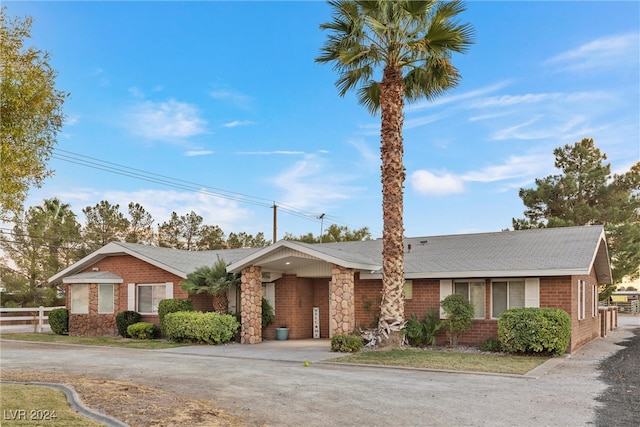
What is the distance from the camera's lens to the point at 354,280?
66.5 feet

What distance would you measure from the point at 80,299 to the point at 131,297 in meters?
2.42

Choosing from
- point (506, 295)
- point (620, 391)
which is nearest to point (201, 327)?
point (506, 295)

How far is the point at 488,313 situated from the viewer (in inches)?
705

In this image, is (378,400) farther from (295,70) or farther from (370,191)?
(370,191)

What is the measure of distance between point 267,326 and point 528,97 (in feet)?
44.9

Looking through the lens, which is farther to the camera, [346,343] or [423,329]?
[423,329]

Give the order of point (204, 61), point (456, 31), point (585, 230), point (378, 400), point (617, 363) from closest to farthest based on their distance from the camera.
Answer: point (378, 400), point (617, 363), point (456, 31), point (585, 230), point (204, 61)

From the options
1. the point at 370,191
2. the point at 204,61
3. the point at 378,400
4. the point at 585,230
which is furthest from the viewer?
the point at 370,191

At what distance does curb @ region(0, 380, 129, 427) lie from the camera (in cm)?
749

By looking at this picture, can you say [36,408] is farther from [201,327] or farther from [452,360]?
[201,327]

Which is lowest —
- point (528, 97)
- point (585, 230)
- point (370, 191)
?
point (585, 230)

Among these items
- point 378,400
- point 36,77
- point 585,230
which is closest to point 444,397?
point 378,400

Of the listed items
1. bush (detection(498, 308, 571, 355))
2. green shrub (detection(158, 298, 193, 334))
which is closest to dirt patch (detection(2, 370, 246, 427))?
bush (detection(498, 308, 571, 355))

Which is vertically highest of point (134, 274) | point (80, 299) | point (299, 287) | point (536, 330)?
point (134, 274)
